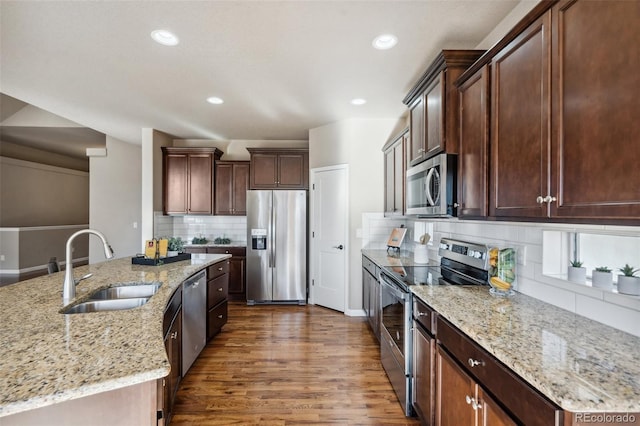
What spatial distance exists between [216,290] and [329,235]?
175 centimetres

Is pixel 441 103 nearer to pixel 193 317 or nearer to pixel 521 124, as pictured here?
pixel 521 124

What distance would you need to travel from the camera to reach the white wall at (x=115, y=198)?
573cm

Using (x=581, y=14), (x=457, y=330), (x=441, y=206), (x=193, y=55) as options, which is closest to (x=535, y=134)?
(x=581, y=14)

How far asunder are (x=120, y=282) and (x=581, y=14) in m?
2.83

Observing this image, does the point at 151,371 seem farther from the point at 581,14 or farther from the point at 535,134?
the point at 581,14

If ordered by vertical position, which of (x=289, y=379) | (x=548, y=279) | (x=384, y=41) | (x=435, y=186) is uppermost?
(x=384, y=41)

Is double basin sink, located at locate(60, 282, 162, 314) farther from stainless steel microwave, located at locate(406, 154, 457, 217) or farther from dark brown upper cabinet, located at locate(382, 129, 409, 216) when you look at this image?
dark brown upper cabinet, located at locate(382, 129, 409, 216)

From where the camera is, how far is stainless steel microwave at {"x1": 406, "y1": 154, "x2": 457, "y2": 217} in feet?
6.53

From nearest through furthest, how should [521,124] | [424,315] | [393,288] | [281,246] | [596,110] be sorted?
[596,110] < [521,124] < [424,315] < [393,288] < [281,246]

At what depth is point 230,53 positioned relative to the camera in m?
2.44

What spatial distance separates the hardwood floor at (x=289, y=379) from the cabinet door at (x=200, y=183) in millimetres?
2135

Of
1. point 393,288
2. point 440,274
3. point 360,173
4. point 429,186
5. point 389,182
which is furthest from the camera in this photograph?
point 360,173

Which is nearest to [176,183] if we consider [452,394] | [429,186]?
[429,186]

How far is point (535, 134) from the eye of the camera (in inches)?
51.4
